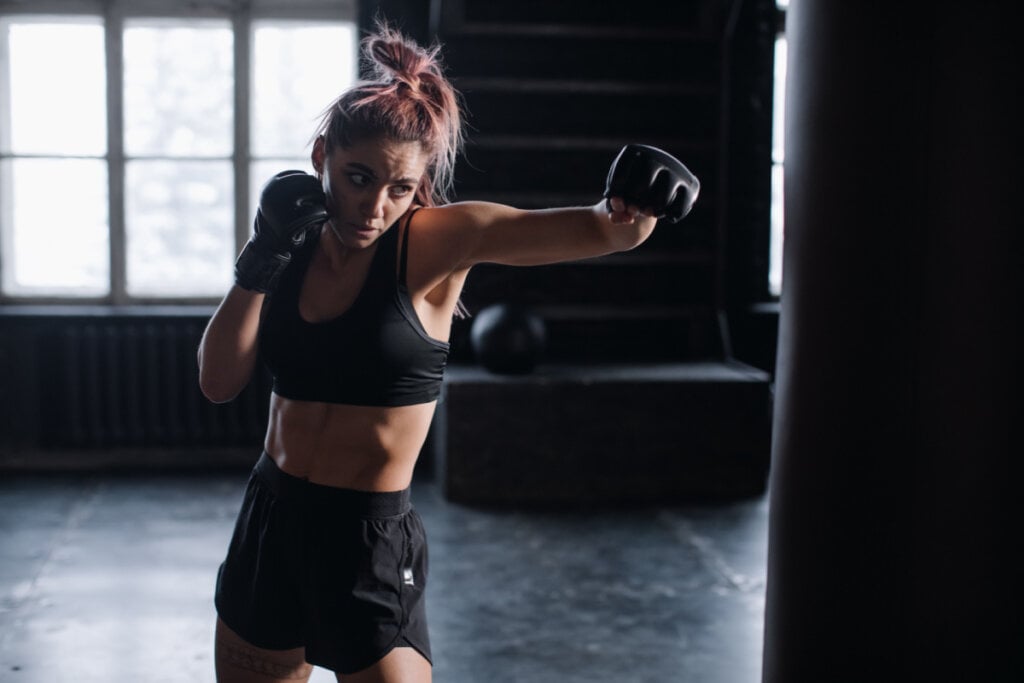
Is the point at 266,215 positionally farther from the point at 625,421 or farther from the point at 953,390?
the point at 625,421

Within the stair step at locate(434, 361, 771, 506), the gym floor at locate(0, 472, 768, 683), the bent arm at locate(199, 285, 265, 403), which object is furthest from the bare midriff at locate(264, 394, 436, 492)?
the stair step at locate(434, 361, 771, 506)

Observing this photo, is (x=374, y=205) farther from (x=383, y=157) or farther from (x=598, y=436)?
(x=598, y=436)

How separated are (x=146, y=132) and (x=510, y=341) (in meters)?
2.37

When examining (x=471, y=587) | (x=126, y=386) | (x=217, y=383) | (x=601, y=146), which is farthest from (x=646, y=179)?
(x=126, y=386)

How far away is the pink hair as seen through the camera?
1.61 metres

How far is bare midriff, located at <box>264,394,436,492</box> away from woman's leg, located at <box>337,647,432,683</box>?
0.86ft

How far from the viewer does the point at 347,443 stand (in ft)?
5.57

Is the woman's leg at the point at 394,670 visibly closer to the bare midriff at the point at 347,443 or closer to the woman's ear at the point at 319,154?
the bare midriff at the point at 347,443

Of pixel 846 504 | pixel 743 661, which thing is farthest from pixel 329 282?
pixel 743 661

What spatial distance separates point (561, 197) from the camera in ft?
18.0

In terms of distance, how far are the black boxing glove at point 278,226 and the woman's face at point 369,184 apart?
0.03m

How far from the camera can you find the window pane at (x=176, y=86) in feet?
18.2

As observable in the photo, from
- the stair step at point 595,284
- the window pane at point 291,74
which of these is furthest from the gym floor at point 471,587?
the window pane at point 291,74

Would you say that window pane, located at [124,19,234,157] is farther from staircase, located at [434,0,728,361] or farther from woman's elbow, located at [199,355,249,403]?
woman's elbow, located at [199,355,249,403]
